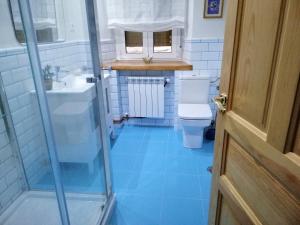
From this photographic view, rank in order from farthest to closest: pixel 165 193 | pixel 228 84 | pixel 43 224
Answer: pixel 165 193 < pixel 43 224 < pixel 228 84

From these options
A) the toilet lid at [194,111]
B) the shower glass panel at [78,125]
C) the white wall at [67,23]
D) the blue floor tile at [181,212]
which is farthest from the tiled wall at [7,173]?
the toilet lid at [194,111]

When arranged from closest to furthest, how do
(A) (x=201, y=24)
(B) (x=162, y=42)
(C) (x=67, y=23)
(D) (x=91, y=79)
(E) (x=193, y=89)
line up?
(D) (x=91, y=79), (C) (x=67, y=23), (A) (x=201, y=24), (E) (x=193, y=89), (B) (x=162, y=42)

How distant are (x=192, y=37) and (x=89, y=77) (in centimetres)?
151

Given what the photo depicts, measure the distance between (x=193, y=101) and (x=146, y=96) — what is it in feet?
2.08

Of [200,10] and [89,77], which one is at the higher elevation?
[200,10]

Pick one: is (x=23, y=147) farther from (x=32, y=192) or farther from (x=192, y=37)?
(x=192, y=37)

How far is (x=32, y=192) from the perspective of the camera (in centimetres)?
173

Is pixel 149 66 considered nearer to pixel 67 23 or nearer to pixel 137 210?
pixel 67 23

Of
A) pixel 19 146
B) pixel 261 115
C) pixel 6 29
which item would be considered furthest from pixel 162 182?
pixel 6 29

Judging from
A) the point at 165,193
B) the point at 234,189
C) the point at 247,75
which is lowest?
the point at 165,193

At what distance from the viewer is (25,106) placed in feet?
5.21

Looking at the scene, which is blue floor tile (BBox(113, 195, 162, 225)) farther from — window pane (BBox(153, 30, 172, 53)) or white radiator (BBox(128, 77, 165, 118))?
window pane (BBox(153, 30, 172, 53))

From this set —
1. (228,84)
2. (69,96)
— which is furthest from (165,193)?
(228,84)

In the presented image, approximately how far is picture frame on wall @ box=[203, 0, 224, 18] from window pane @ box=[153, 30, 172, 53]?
2.01 feet
